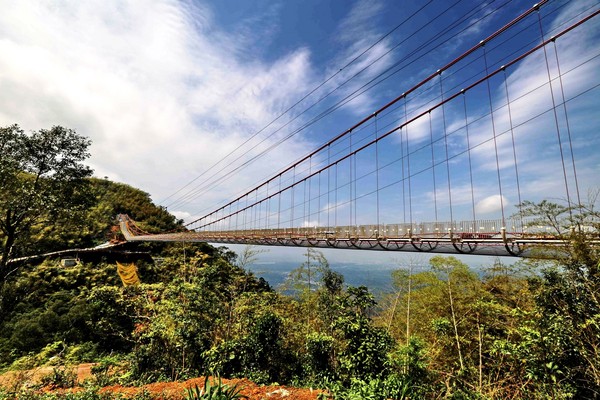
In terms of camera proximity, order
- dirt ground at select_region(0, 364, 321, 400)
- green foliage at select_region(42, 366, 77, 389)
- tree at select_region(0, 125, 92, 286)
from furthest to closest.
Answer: tree at select_region(0, 125, 92, 286), green foliage at select_region(42, 366, 77, 389), dirt ground at select_region(0, 364, 321, 400)

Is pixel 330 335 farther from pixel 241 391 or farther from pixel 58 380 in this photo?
pixel 58 380

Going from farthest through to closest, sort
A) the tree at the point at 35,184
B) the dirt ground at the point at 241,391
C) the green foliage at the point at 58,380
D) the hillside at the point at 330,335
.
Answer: the tree at the point at 35,184, the green foliage at the point at 58,380, the dirt ground at the point at 241,391, the hillside at the point at 330,335

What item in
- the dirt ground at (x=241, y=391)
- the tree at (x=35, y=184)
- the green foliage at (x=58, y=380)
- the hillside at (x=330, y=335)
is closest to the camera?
the hillside at (x=330, y=335)

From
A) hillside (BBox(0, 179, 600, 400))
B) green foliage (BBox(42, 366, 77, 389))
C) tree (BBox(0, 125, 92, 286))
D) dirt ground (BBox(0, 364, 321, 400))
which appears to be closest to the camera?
hillside (BBox(0, 179, 600, 400))

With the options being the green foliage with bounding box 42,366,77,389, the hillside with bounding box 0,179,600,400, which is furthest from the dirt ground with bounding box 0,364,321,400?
the green foliage with bounding box 42,366,77,389

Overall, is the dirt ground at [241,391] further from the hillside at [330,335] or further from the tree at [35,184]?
the tree at [35,184]

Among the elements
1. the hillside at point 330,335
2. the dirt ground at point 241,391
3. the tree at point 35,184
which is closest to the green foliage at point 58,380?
the hillside at point 330,335

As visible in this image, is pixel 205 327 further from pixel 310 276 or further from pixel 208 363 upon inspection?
pixel 310 276

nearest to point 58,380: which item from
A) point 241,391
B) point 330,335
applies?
point 241,391

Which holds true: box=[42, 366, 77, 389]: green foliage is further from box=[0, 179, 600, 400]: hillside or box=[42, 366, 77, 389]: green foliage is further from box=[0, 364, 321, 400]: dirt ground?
box=[0, 364, 321, 400]: dirt ground
